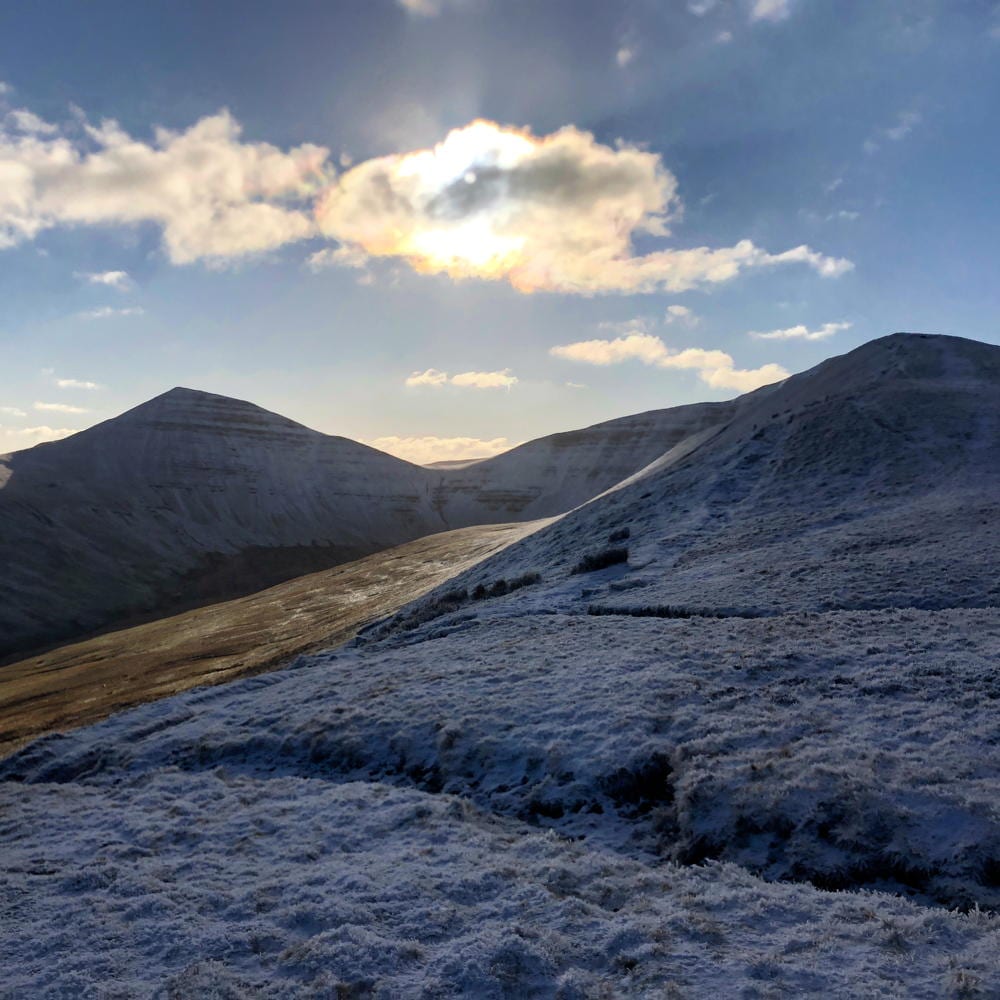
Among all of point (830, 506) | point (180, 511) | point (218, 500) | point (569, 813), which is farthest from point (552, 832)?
point (218, 500)

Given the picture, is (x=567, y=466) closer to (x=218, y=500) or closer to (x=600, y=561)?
(x=218, y=500)

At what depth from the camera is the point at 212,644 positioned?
42219mm

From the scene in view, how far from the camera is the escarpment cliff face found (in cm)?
7825

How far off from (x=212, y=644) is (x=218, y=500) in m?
83.3

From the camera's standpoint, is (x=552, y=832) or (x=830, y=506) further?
(x=830, y=506)

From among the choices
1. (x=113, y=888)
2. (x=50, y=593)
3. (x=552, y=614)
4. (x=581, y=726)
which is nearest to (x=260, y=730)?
(x=113, y=888)

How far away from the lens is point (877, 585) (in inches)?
722

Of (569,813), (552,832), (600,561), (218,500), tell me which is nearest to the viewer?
(552,832)

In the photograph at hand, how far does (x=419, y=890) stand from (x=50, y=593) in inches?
3124

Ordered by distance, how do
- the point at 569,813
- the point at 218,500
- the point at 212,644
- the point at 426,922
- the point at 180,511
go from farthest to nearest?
the point at 218,500 < the point at 180,511 < the point at 212,644 < the point at 569,813 < the point at 426,922

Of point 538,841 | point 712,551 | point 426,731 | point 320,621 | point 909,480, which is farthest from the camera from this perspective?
point 320,621

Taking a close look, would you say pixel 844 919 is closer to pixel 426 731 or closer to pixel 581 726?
pixel 581 726

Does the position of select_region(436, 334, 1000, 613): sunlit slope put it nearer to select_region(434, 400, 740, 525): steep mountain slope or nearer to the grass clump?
the grass clump

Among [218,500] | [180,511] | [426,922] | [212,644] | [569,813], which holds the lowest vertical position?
[212,644]
